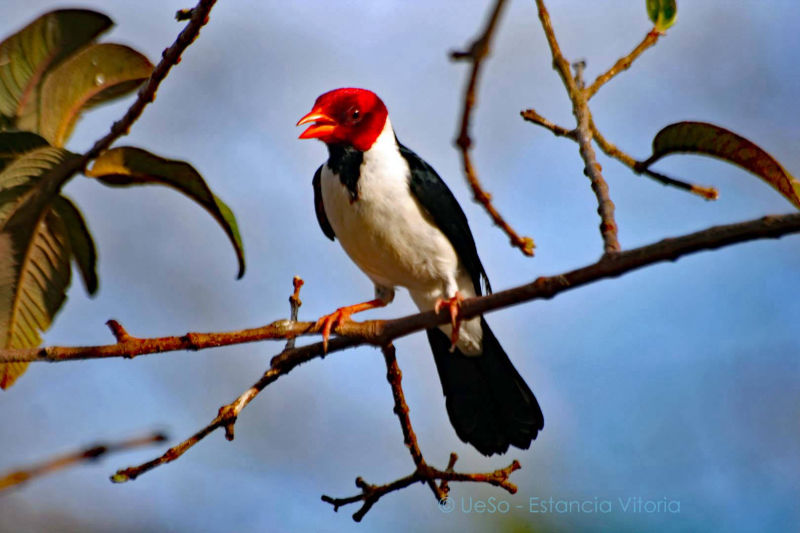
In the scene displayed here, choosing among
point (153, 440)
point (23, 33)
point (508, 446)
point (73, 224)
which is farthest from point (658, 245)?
point (508, 446)

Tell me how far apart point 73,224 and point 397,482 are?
1.28 m

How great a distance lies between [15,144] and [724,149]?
1.84m

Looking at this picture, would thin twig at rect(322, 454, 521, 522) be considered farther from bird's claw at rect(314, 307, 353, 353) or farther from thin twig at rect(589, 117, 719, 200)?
thin twig at rect(589, 117, 719, 200)

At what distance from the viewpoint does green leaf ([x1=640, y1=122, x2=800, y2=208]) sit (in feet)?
7.39

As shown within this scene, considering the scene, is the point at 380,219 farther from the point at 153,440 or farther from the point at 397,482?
the point at 153,440

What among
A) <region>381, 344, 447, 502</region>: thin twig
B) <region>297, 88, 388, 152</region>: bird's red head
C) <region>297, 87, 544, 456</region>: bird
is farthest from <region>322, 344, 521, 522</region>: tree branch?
<region>297, 88, 388, 152</region>: bird's red head

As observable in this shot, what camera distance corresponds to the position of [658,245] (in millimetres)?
1951

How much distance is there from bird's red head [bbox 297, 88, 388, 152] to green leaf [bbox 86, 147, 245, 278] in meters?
1.30

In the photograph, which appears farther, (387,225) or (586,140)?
(387,225)

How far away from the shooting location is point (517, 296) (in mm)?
2174

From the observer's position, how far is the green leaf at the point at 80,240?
270 cm

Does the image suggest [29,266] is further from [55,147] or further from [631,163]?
[631,163]

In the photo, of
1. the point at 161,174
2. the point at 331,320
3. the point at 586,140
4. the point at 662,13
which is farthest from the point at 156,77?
the point at 662,13

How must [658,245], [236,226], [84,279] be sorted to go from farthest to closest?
1. [84,279]
2. [236,226]
3. [658,245]
